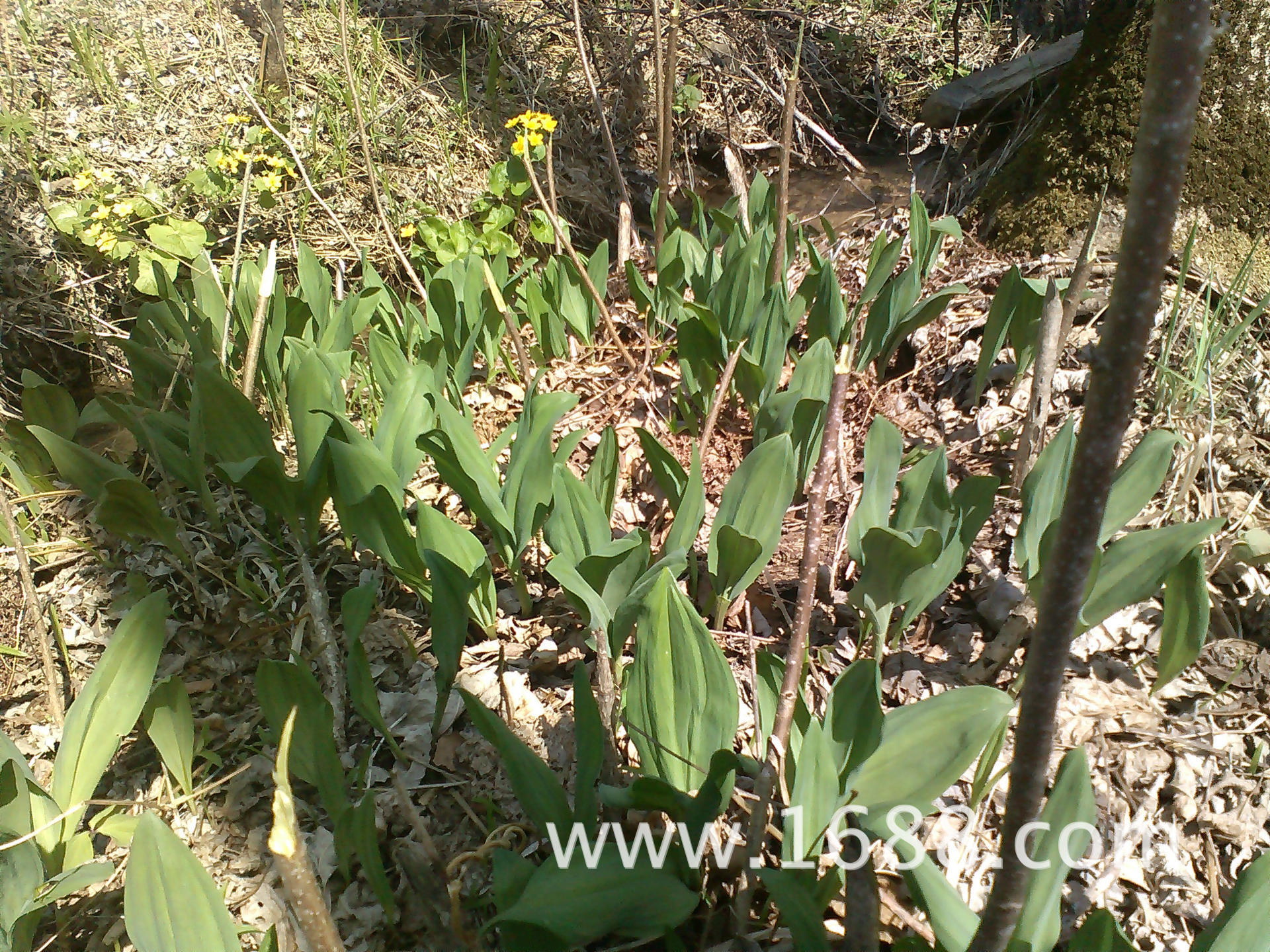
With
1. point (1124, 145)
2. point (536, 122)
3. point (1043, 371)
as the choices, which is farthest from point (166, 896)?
point (1124, 145)

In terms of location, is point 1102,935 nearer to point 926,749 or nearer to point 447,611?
point 926,749

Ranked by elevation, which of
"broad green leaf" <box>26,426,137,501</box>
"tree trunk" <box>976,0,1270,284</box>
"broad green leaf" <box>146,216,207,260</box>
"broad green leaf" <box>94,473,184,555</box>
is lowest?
"broad green leaf" <box>94,473,184,555</box>

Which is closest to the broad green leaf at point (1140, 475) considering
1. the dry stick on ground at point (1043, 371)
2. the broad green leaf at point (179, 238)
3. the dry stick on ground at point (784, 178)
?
the dry stick on ground at point (1043, 371)

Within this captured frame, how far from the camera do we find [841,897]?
136 centimetres

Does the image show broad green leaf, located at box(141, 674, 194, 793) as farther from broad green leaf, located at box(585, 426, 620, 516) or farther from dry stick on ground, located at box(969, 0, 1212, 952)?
dry stick on ground, located at box(969, 0, 1212, 952)

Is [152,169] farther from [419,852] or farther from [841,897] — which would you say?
[841,897]

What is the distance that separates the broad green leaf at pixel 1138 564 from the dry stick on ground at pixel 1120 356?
2.97ft

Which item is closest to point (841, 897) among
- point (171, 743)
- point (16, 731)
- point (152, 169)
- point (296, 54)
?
point (171, 743)

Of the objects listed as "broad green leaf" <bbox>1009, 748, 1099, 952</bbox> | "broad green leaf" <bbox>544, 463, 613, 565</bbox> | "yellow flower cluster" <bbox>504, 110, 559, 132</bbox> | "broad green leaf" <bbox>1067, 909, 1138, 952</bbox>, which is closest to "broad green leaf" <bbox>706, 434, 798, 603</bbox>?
"broad green leaf" <bbox>544, 463, 613, 565</bbox>

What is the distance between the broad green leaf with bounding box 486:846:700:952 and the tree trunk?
227 cm

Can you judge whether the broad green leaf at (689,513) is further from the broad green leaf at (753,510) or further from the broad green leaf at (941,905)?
the broad green leaf at (941,905)

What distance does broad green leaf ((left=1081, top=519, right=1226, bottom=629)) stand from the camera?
145cm

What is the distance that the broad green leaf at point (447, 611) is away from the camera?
1521 mm

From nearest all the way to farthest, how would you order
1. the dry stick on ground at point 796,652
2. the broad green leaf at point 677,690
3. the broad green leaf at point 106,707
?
the dry stick on ground at point 796,652 → the broad green leaf at point 677,690 → the broad green leaf at point 106,707
